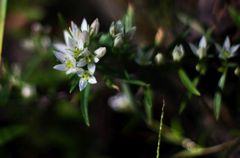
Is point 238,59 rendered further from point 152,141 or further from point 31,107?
point 31,107

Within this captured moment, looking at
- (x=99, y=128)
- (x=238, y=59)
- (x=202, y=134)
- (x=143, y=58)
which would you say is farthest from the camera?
(x=99, y=128)

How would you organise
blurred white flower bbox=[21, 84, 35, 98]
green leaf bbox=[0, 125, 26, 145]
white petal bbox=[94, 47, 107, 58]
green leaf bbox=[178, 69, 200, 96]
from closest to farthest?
1. white petal bbox=[94, 47, 107, 58]
2. green leaf bbox=[178, 69, 200, 96]
3. green leaf bbox=[0, 125, 26, 145]
4. blurred white flower bbox=[21, 84, 35, 98]

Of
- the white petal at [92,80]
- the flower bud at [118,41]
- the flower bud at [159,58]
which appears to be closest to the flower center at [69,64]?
the white petal at [92,80]

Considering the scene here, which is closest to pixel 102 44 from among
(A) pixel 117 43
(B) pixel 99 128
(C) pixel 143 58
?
(A) pixel 117 43

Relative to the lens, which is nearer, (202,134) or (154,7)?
(202,134)

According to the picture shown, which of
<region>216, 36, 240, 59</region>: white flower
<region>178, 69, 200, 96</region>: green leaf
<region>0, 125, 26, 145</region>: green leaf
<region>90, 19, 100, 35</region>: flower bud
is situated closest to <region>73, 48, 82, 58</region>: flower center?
<region>90, 19, 100, 35</region>: flower bud

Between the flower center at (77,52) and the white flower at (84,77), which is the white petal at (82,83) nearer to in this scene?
the white flower at (84,77)

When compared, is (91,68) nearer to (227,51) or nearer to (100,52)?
(100,52)

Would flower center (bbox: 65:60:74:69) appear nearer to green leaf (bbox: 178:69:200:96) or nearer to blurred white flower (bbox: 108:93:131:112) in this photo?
green leaf (bbox: 178:69:200:96)
